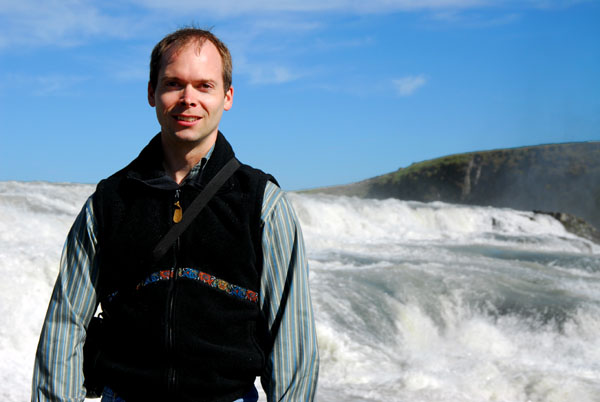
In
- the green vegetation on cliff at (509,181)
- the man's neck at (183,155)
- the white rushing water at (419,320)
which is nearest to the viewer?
the man's neck at (183,155)

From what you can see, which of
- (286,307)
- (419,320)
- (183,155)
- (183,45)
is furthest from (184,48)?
(419,320)

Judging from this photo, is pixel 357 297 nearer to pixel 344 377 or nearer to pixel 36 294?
pixel 344 377

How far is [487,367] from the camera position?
20.2 feet

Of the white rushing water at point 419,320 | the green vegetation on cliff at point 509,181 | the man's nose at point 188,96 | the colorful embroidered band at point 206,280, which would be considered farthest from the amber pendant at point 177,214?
the green vegetation on cliff at point 509,181

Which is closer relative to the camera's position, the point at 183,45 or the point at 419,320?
the point at 183,45

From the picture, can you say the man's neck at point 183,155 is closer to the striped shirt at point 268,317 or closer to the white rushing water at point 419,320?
the striped shirt at point 268,317

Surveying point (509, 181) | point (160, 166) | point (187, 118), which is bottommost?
point (160, 166)

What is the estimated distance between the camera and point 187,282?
1.53 metres

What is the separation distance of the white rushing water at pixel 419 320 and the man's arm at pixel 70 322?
3.74 m

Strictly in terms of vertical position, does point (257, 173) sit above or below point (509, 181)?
below

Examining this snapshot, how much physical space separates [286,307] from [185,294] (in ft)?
0.81

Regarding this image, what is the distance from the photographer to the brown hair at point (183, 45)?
1.60 m

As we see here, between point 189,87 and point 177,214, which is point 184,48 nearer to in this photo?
point 189,87

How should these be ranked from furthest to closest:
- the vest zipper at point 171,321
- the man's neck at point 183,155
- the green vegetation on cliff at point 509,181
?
the green vegetation on cliff at point 509,181, the man's neck at point 183,155, the vest zipper at point 171,321
